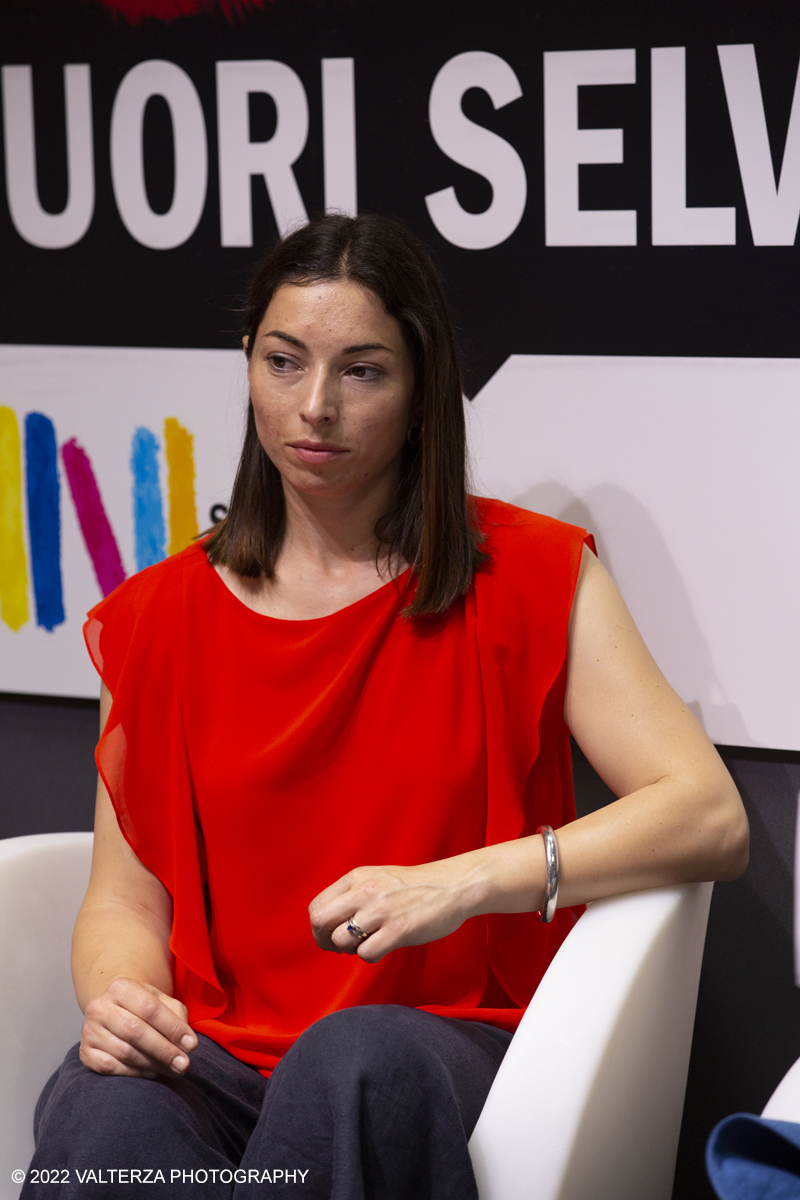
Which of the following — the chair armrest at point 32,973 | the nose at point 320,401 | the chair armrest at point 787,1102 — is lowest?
the chair armrest at point 32,973

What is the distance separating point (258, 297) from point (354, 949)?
2.55 feet

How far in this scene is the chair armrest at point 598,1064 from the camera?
119 cm

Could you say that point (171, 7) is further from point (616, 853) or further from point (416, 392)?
point (616, 853)

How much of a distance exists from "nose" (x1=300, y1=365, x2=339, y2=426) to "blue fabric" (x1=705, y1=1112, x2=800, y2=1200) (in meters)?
0.84

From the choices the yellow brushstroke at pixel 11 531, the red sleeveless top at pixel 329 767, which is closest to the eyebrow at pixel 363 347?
the red sleeveless top at pixel 329 767

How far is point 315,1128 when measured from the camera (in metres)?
1.14

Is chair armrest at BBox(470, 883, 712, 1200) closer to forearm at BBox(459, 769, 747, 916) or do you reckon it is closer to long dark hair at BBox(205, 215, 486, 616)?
forearm at BBox(459, 769, 747, 916)

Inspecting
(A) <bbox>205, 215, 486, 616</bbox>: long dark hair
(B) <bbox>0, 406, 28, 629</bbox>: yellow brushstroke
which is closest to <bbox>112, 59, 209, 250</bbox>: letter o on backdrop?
(B) <bbox>0, 406, 28, 629</bbox>: yellow brushstroke

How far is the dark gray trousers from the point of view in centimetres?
113

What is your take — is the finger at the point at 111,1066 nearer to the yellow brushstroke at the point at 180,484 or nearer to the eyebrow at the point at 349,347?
the eyebrow at the point at 349,347

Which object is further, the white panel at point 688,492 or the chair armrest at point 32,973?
the white panel at point 688,492

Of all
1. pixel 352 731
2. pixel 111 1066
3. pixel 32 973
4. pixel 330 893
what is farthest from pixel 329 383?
pixel 32 973

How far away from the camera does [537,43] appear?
1813mm

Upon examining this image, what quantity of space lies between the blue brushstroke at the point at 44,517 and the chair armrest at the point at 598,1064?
47.6 inches
